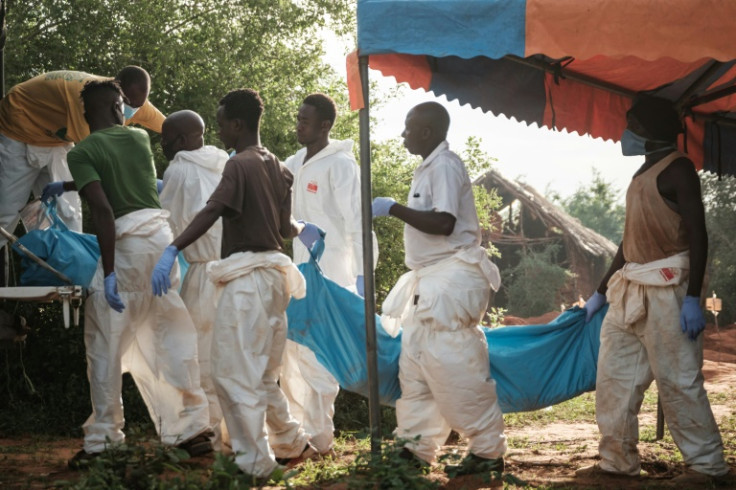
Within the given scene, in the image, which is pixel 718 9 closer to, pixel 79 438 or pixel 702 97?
pixel 702 97

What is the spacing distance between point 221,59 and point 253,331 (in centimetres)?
468

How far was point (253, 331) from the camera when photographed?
4836 millimetres

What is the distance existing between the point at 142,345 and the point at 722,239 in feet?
61.9

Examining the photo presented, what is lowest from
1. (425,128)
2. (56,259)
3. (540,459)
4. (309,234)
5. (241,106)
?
(540,459)

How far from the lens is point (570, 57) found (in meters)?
5.96

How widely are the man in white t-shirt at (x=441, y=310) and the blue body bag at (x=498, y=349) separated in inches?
11.3

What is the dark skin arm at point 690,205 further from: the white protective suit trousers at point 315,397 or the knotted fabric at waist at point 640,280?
the white protective suit trousers at point 315,397

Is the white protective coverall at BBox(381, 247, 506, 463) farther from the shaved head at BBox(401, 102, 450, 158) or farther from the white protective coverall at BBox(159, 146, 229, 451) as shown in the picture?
the white protective coverall at BBox(159, 146, 229, 451)

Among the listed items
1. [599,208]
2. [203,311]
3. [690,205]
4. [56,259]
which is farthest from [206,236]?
[599,208]

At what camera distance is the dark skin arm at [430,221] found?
508 cm

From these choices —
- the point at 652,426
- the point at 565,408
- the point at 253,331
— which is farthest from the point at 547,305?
the point at 253,331

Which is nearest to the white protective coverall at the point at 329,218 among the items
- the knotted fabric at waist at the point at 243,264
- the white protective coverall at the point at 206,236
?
the white protective coverall at the point at 206,236

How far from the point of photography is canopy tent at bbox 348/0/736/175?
446 centimetres

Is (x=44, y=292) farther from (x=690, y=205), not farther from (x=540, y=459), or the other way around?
(x=690, y=205)
